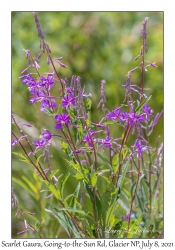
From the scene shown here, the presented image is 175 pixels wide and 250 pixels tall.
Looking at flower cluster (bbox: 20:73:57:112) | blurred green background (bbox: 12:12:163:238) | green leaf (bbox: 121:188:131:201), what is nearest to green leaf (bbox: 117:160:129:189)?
green leaf (bbox: 121:188:131:201)

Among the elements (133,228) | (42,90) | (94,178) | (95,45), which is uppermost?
(95,45)

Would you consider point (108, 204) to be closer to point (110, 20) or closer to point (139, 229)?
point (139, 229)

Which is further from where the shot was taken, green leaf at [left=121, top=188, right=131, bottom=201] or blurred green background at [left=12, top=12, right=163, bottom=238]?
blurred green background at [left=12, top=12, right=163, bottom=238]

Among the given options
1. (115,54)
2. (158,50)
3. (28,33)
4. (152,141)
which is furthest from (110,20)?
(152,141)

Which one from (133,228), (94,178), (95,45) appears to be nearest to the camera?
(94,178)

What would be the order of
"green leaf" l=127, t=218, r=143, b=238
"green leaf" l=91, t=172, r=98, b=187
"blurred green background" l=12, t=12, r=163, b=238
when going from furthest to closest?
"blurred green background" l=12, t=12, r=163, b=238, "green leaf" l=127, t=218, r=143, b=238, "green leaf" l=91, t=172, r=98, b=187

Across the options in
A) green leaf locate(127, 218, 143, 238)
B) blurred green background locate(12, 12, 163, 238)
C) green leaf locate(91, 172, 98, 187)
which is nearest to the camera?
green leaf locate(91, 172, 98, 187)

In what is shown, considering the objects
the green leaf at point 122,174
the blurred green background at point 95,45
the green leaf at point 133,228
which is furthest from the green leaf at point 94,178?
the blurred green background at point 95,45

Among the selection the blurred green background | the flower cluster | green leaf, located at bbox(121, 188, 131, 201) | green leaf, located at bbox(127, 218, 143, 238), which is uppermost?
the blurred green background

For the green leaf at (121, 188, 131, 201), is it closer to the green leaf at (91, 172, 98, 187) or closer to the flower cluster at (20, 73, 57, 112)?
the green leaf at (91, 172, 98, 187)

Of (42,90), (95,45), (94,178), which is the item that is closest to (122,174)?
(94,178)

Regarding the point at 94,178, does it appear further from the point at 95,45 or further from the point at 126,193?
the point at 95,45

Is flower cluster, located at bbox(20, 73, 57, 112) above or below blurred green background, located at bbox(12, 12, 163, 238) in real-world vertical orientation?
below
